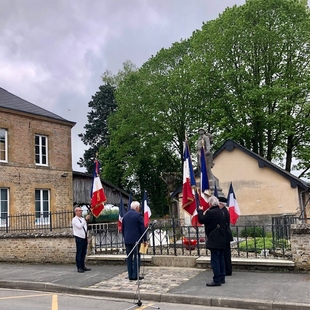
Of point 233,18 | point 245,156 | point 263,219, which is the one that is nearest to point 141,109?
point 233,18

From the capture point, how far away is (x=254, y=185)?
24.9 m

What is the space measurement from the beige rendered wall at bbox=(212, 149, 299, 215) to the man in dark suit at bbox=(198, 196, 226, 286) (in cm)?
1542

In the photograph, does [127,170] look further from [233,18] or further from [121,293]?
[121,293]

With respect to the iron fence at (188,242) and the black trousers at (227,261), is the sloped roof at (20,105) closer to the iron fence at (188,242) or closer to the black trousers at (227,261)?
the iron fence at (188,242)

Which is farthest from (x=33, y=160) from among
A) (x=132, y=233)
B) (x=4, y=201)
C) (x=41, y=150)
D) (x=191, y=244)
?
(x=132, y=233)

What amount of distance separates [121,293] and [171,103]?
27.5 m

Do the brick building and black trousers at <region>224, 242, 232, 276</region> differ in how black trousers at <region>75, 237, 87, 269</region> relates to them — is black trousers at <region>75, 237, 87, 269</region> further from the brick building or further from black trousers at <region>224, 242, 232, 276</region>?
the brick building

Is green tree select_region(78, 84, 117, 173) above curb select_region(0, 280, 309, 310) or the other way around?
above

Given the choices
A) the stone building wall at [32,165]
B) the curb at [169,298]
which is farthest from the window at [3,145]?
the curb at [169,298]

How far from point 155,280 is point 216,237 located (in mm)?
2015

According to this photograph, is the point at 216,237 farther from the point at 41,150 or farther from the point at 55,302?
the point at 41,150

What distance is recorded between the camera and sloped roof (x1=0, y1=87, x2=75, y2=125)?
23.4 m

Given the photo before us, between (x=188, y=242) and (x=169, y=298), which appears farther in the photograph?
(x=188, y=242)

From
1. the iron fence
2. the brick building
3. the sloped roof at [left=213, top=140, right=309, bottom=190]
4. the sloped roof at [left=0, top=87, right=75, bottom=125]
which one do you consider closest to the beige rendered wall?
the sloped roof at [left=213, top=140, right=309, bottom=190]
